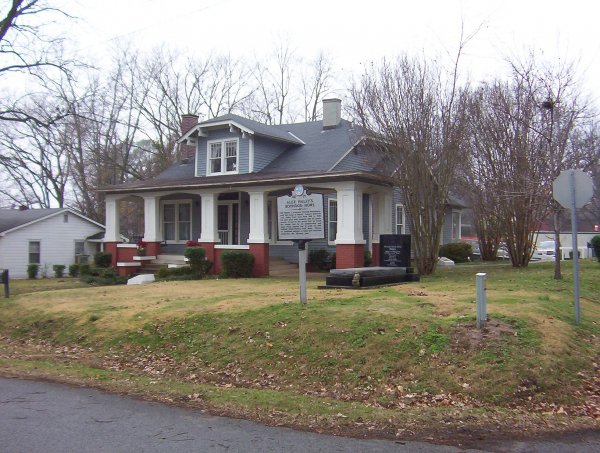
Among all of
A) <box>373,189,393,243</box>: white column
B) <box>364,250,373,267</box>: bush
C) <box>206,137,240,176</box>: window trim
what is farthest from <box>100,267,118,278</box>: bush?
<box>373,189,393,243</box>: white column

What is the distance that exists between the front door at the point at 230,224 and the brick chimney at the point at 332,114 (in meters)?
5.74

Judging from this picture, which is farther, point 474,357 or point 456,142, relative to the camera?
point 456,142

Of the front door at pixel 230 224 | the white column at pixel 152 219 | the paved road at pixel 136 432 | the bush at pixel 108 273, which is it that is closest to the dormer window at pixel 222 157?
the front door at pixel 230 224

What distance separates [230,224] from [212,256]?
3.42m

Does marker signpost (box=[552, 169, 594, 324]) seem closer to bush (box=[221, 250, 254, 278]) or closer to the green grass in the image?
the green grass

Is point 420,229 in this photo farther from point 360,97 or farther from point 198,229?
point 198,229

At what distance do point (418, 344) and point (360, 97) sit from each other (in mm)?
12806

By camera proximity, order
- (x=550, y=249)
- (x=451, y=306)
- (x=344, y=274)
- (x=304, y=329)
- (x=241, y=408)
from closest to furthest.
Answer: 1. (x=241, y=408)
2. (x=304, y=329)
3. (x=451, y=306)
4. (x=344, y=274)
5. (x=550, y=249)

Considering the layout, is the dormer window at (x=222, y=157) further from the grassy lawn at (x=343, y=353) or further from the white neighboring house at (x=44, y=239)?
the white neighboring house at (x=44, y=239)

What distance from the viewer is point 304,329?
942 cm

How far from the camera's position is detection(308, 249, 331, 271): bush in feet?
77.5

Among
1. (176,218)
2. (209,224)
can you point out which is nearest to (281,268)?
(209,224)

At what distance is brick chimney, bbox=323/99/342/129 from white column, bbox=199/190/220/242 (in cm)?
705

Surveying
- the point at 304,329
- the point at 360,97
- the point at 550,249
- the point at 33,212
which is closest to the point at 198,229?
the point at 360,97
